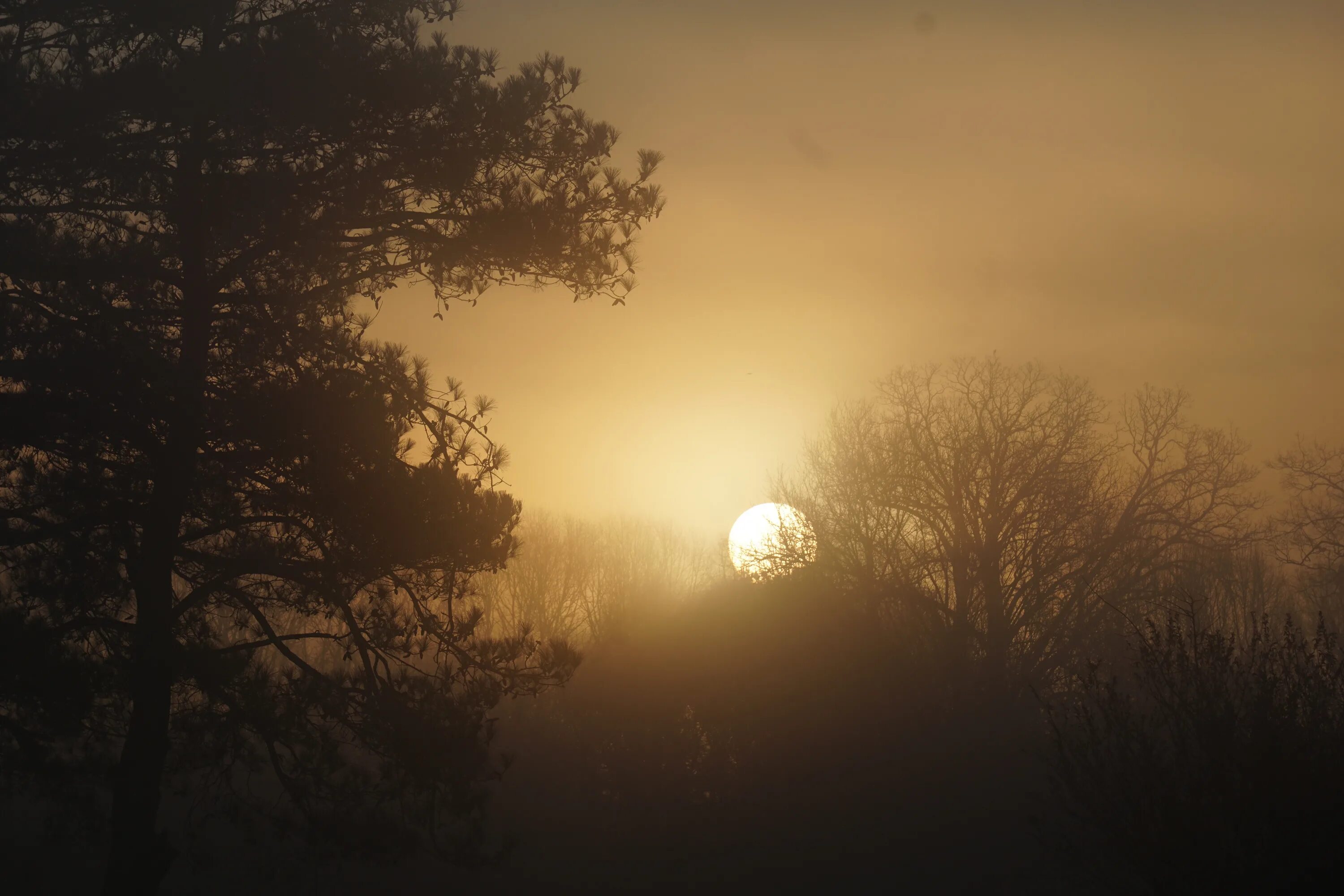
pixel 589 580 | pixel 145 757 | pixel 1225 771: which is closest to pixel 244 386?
pixel 145 757

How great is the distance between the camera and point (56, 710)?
6863 mm

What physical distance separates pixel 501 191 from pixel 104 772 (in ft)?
19.1

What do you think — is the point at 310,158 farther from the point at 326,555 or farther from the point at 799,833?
the point at 799,833

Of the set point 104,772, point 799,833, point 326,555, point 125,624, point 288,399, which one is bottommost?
point 799,833

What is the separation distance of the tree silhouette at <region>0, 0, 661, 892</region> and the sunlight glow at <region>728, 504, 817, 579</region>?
723 inches

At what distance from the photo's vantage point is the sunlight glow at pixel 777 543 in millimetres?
25812

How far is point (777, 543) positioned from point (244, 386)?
20295 mm

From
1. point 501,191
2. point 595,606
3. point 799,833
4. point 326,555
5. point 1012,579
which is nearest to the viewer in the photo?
point 326,555

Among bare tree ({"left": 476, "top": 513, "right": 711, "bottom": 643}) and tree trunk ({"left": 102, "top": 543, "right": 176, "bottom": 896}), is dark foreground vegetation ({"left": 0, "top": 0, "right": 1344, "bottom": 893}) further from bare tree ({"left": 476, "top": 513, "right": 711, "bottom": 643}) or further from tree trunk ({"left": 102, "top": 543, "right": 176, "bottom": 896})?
bare tree ({"left": 476, "top": 513, "right": 711, "bottom": 643})

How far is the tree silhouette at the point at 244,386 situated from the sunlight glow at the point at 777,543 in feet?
60.2

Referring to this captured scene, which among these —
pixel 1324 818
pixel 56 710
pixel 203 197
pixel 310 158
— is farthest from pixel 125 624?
pixel 1324 818

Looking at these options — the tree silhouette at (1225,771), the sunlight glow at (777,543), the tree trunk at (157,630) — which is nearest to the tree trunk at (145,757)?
the tree trunk at (157,630)

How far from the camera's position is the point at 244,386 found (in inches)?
285

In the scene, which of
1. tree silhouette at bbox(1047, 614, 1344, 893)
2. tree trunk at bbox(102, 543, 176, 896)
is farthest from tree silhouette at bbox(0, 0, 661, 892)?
tree silhouette at bbox(1047, 614, 1344, 893)
